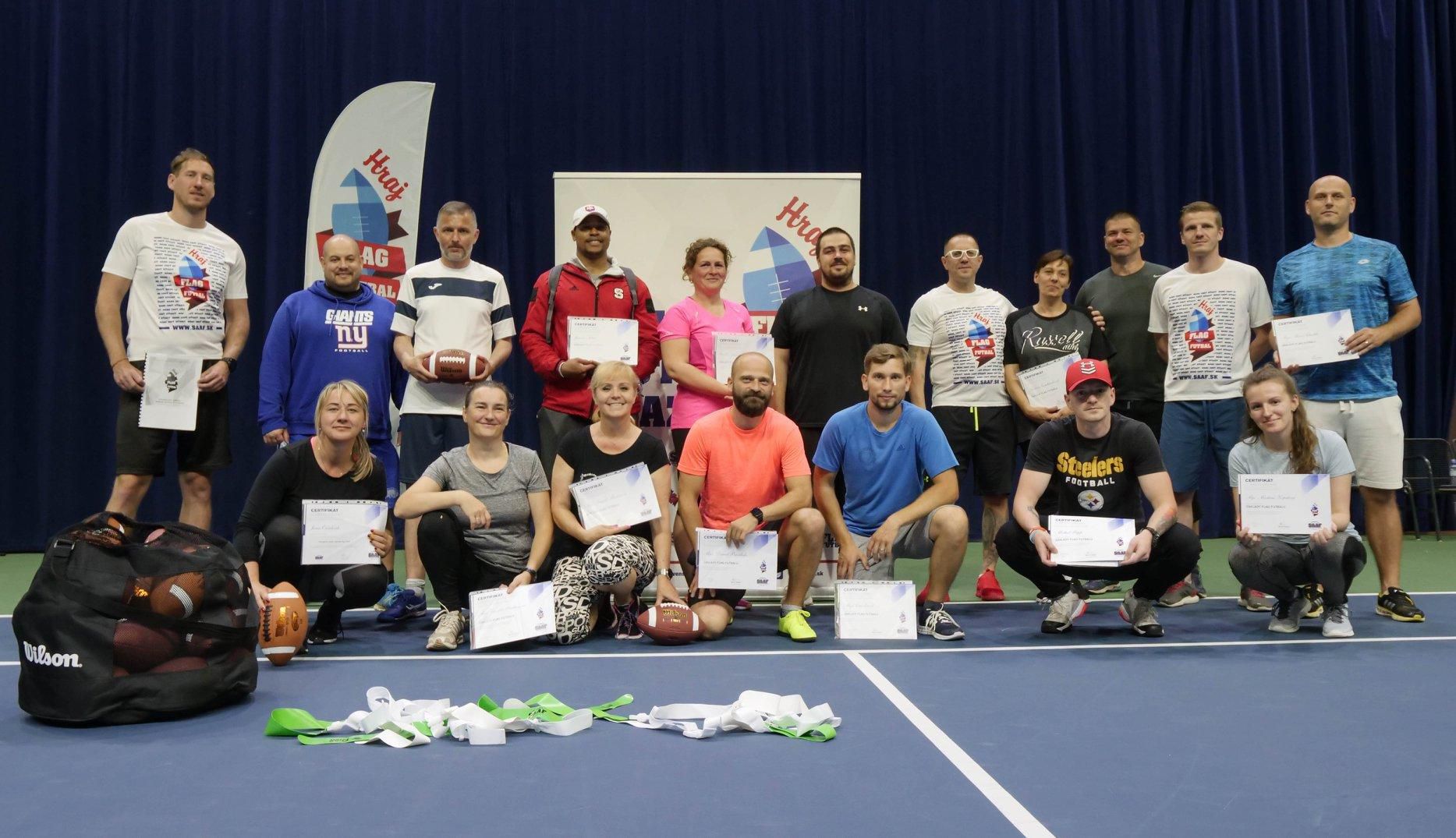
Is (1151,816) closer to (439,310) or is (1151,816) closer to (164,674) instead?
(164,674)

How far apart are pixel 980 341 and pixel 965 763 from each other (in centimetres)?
308

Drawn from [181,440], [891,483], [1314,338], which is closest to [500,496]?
[181,440]

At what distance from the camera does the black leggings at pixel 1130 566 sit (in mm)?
3984

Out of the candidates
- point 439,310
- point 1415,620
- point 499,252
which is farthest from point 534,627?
point 499,252

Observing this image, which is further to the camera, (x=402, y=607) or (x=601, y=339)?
(x=601, y=339)

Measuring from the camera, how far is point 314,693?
10.5 ft

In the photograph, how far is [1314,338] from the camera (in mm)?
4480

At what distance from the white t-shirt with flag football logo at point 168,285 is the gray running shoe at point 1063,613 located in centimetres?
348

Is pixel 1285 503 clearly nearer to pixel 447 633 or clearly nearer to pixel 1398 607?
pixel 1398 607

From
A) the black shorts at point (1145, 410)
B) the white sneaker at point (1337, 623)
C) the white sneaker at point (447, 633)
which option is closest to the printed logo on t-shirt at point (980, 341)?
the black shorts at point (1145, 410)

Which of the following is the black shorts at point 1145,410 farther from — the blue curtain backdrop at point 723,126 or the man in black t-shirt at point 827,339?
the blue curtain backdrop at point 723,126

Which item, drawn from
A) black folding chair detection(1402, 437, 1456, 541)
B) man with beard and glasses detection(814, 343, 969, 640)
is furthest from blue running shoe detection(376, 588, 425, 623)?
black folding chair detection(1402, 437, 1456, 541)

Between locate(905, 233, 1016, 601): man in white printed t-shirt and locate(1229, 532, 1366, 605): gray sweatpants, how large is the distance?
1.31m

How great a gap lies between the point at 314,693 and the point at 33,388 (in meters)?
5.18
